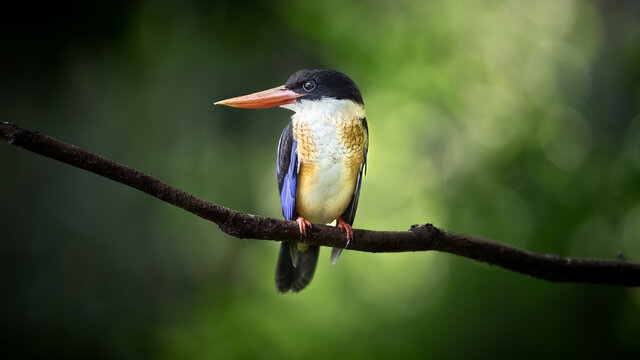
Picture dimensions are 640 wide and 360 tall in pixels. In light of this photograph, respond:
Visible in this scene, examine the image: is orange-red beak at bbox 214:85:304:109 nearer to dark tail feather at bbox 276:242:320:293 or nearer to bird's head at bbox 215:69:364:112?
bird's head at bbox 215:69:364:112

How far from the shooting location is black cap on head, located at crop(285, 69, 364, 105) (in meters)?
1.28

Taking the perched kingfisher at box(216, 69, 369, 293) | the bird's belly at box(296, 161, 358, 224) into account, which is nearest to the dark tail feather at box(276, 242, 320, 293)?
the perched kingfisher at box(216, 69, 369, 293)

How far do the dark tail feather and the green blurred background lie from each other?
98 centimetres

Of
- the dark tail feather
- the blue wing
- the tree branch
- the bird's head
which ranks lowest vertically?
the dark tail feather

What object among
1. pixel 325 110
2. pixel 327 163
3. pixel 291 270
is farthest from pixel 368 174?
pixel 325 110

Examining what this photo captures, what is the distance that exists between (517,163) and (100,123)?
2.32 metres

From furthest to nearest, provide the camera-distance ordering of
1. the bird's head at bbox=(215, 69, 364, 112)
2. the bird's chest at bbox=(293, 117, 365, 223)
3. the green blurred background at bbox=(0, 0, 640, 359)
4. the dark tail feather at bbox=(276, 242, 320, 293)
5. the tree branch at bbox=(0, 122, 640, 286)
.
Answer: the green blurred background at bbox=(0, 0, 640, 359) < the dark tail feather at bbox=(276, 242, 320, 293) < the bird's chest at bbox=(293, 117, 365, 223) < the bird's head at bbox=(215, 69, 364, 112) < the tree branch at bbox=(0, 122, 640, 286)

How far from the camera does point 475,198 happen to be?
2.89 m

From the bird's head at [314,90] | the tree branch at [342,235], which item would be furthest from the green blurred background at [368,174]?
the bird's head at [314,90]

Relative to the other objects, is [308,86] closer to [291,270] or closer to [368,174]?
[291,270]

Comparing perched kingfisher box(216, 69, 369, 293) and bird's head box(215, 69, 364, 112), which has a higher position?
bird's head box(215, 69, 364, 112)

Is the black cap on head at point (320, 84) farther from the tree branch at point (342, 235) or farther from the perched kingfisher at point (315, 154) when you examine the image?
the tree branch at point (342, 235)

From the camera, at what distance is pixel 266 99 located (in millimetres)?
1208

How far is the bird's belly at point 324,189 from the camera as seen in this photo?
145 centimetres
